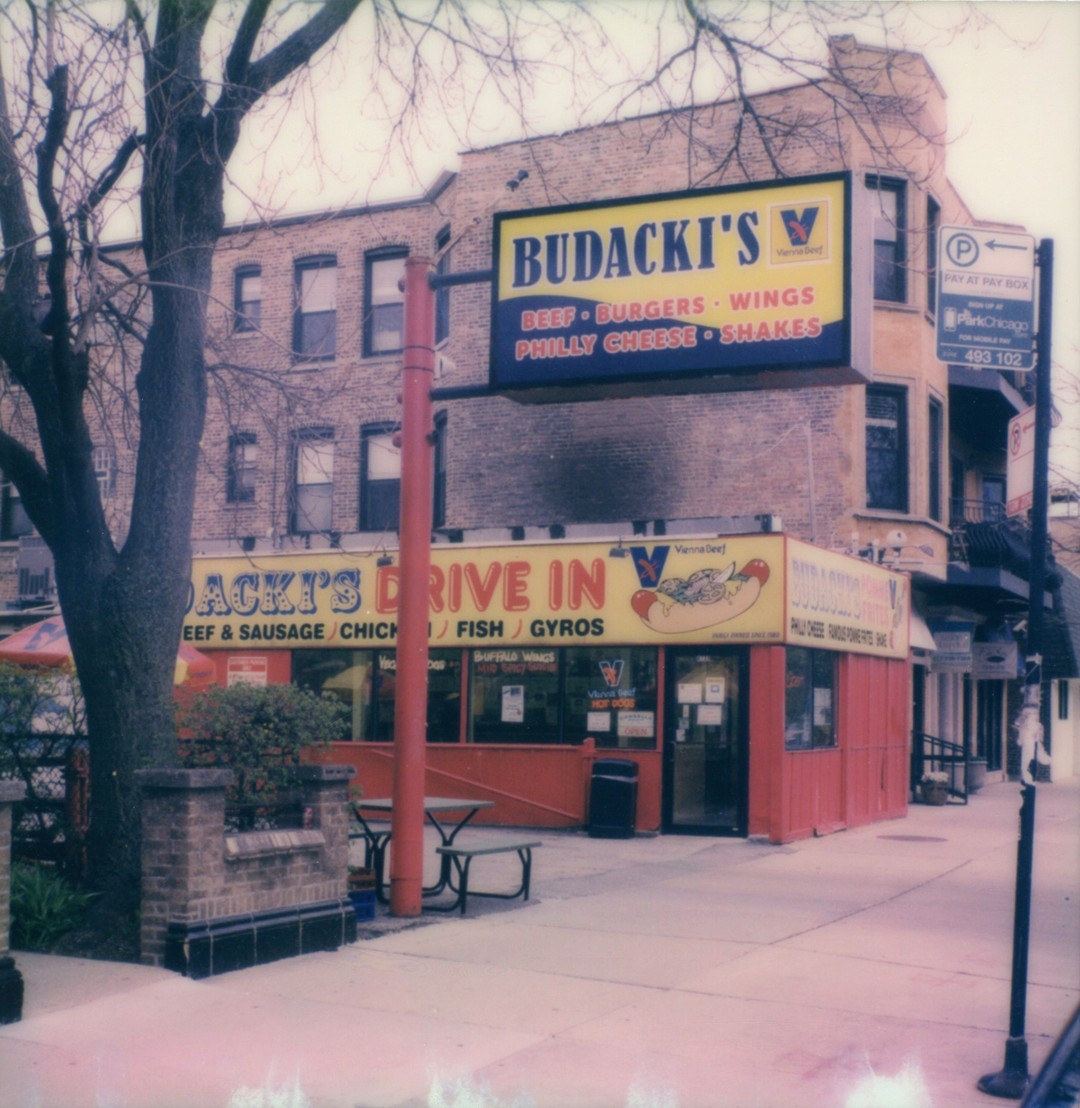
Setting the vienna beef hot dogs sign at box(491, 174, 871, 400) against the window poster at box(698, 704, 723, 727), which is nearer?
the vienna beef hot dogs sign at box(491, 174, 871, 400)

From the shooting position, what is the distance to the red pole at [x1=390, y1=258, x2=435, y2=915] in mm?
10461

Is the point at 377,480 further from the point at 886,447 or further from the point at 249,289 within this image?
the point at 886,447

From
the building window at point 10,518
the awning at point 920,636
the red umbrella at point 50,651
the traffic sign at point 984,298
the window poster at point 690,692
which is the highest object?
the building window at point 10,518

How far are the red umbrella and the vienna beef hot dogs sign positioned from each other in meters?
4.52

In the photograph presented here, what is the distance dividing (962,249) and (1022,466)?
1123 mm

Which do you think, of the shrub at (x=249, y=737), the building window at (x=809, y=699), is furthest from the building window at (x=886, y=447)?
the shrub at (x=249, y=737)

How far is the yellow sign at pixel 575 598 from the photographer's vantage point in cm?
1684

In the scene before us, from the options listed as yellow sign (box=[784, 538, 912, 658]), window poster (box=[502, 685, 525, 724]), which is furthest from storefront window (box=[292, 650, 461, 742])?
yellow sign (box=[784, 538, 912, 658])

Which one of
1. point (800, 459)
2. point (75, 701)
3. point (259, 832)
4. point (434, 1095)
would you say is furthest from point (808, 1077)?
point (800, 459)

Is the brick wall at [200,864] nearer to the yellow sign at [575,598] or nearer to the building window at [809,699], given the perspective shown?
the yellow sign at [575,598]

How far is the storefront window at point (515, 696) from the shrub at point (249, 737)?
9.01 m

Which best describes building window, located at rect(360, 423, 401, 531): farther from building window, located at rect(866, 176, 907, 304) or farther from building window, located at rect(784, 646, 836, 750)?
building window, located at rect(866, 176, 907, 304)

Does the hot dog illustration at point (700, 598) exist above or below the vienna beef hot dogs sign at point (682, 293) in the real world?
below

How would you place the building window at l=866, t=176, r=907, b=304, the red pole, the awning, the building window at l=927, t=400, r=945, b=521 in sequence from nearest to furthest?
the red pole → the building window at l=866, t=176, r=907, b=304 → the awning → the building window at l=927, t=400, r=945, b=521
